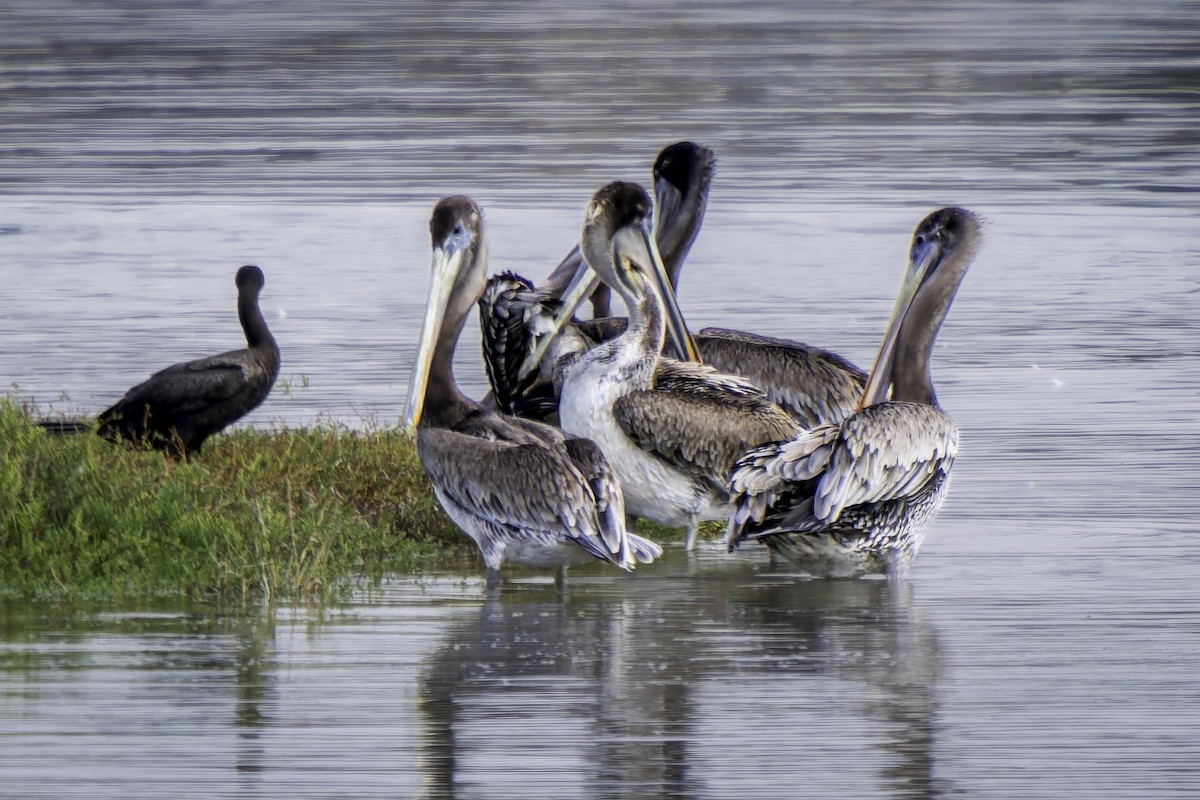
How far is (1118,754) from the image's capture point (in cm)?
593

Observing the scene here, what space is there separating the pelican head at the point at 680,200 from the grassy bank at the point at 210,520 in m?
1.94

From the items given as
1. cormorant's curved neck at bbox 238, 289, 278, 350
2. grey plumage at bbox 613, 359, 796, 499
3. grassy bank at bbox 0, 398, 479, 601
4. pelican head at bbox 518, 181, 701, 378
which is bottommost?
grassy bank at bbox 0, 398, 479, 601

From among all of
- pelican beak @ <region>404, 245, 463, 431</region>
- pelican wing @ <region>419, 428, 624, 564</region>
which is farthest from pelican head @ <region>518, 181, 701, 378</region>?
pelican wing @ <region>419, 428, 624, 564</region>

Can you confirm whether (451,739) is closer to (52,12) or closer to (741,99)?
(741,99)

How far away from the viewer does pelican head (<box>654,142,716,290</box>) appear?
416 inches

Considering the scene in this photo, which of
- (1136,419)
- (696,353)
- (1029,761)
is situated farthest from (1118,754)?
(1136,419)

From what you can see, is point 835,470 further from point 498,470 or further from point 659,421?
point 498,470

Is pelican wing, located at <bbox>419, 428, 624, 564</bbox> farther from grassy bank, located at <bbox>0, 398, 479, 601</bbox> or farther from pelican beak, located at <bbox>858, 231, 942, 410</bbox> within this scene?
pelican beak, located at <bbox>858, 231, 942, 410</bbox>

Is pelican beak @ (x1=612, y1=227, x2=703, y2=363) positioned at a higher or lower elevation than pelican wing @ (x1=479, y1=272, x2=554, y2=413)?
higher

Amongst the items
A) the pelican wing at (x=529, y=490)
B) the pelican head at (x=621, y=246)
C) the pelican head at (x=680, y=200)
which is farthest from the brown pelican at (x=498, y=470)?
the pelican head at (x=680, y=200)

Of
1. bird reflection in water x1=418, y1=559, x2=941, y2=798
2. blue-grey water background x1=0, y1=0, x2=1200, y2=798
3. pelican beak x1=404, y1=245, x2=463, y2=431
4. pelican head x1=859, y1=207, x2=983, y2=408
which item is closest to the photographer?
bird reflection in water x1=418, y1=559, x2=941, y2=798

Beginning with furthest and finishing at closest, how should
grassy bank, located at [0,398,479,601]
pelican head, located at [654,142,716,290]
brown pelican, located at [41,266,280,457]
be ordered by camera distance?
pelican head, located at [654,142,716,290], brown pelican, located at [41,266,280,457], grassy bank, located at [0,398,479,601]

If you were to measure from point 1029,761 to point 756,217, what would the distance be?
11933mm

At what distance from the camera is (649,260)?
30.2ft
